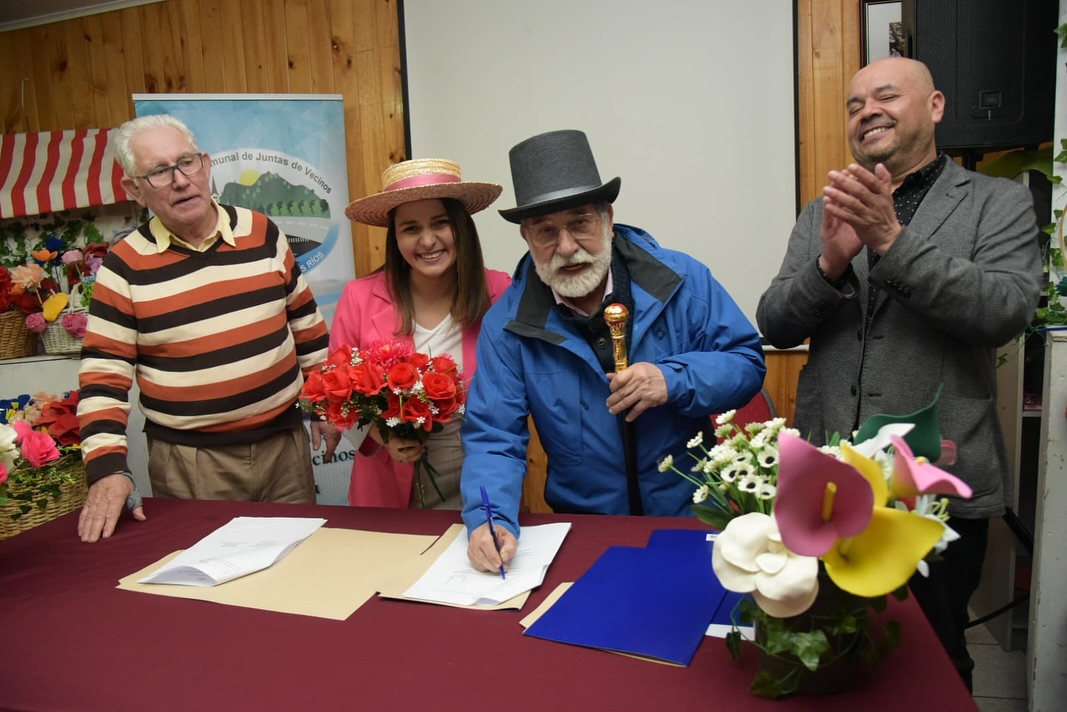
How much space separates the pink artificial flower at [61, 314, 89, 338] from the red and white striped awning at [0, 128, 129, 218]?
68cm

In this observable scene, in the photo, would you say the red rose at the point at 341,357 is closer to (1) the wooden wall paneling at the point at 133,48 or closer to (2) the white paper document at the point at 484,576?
(2) the white paper document at the point at 484,576

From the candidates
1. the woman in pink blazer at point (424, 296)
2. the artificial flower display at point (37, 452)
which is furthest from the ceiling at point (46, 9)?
the woman in pink blazer at point (424, 296)

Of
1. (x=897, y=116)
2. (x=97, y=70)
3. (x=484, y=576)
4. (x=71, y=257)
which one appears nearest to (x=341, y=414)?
(x=484, y=576)

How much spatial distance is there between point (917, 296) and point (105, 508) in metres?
2.05

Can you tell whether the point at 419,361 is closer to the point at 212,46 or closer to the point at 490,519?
the point at 490,519

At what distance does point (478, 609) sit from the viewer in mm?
1294

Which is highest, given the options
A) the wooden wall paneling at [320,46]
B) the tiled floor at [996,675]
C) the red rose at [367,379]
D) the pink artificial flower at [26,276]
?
the wooden wall paneling at [320,46]

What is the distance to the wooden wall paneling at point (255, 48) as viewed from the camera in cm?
402

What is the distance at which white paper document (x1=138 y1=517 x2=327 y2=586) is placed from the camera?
1513 millimetres

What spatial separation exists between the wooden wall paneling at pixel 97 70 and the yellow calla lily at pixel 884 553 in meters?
4.85

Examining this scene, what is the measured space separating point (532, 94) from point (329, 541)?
8.62 ft

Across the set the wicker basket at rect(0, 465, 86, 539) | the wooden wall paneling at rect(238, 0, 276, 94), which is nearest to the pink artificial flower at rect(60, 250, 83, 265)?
the wooden wall paneling at rect(238, 0, 276, 94)

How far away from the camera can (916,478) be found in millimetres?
820

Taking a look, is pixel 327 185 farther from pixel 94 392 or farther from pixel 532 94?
pixel 94 392
